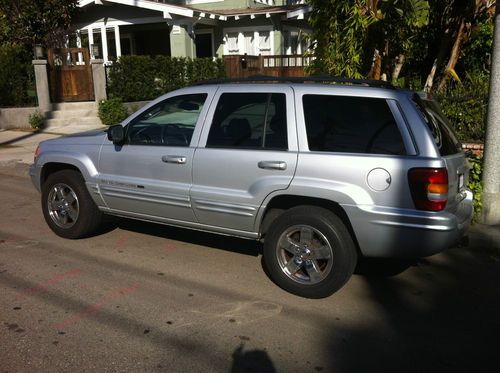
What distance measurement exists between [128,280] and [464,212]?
2.97 meters

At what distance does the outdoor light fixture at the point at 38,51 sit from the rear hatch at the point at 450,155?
529 inches

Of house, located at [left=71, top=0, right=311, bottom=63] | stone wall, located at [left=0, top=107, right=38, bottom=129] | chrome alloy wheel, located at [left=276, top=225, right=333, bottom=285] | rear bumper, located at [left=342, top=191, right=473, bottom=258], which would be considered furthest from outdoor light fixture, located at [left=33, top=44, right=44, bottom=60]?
rear bumper, located at [left=342, top=191, right=473, bottom=258]

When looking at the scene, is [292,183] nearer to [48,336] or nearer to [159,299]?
[159,299]

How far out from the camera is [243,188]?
4500mm

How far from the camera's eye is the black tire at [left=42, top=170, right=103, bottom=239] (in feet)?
18.5

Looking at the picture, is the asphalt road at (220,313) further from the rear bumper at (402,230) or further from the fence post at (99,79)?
the fence post at (99,79)

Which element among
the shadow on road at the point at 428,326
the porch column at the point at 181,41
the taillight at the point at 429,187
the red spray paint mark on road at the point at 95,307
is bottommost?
the shadow on road at the point at 428,326

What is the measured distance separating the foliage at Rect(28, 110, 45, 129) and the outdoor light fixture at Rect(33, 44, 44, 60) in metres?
1.72

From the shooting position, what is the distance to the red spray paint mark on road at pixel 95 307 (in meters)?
3.85

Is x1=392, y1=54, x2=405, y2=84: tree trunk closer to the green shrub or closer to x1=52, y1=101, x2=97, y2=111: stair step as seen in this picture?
the green shrub

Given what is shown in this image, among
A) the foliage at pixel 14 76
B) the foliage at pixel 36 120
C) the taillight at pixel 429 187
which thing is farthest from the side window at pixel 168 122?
the foliage at pixel 14 76

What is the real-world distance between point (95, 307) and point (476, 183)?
14.9 ft

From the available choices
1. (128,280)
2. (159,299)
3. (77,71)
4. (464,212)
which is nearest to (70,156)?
(128,280)

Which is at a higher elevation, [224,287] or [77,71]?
[77,71]
